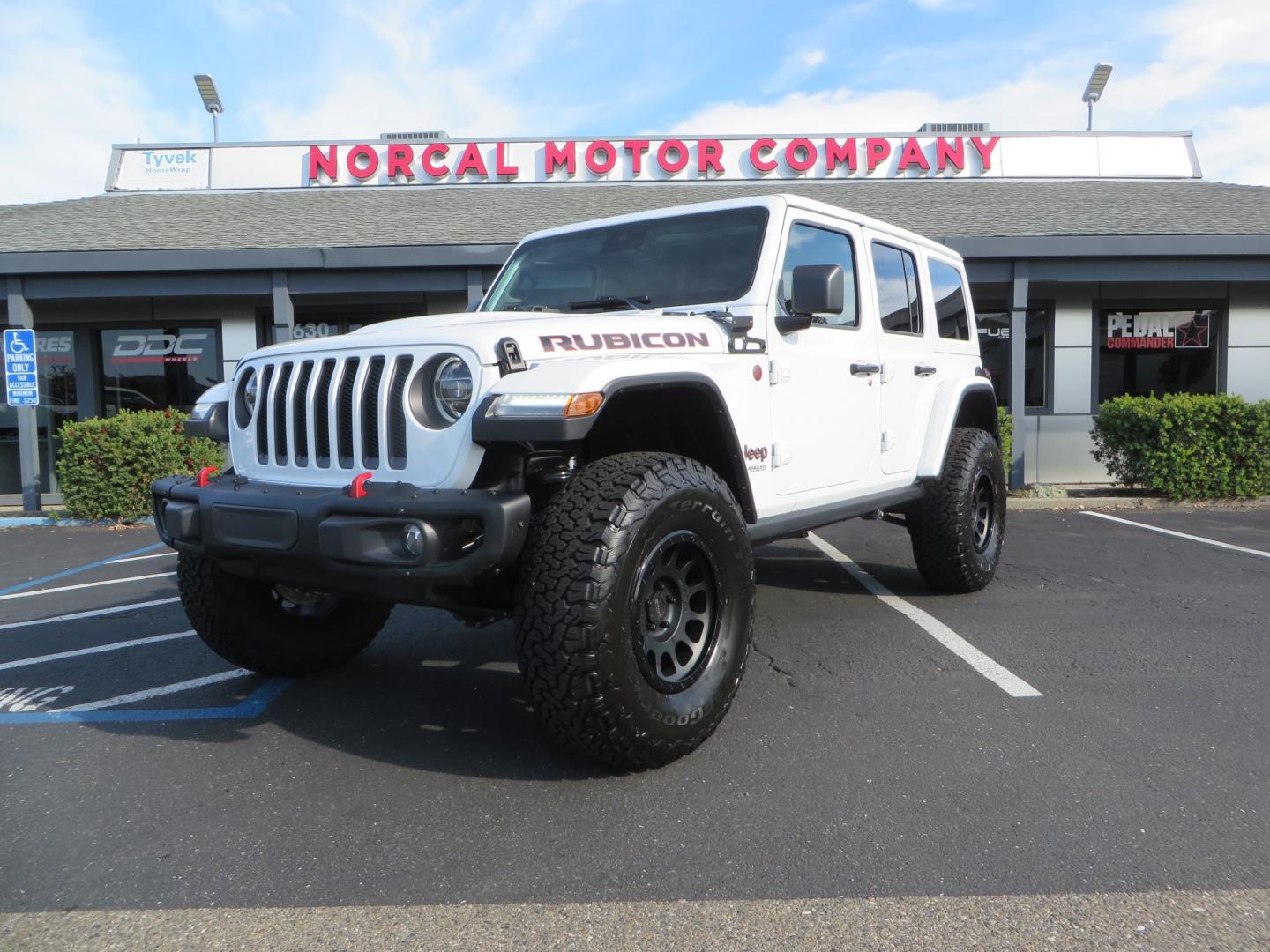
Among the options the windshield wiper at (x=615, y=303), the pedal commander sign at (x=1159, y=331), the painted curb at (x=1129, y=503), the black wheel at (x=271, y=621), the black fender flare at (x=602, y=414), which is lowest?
the painted curb at (x=1129, y=503)

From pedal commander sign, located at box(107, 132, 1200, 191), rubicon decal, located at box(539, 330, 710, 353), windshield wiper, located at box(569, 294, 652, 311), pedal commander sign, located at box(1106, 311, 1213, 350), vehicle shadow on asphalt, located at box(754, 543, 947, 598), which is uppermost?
pedal commander sign, located at box(107, 132, 1200, 191)

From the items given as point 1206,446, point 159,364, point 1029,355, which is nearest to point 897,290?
point 1206,446

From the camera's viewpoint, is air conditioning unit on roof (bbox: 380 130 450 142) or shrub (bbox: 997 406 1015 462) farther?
air conditioning unit on roof (bbox: 380 130 450 142)

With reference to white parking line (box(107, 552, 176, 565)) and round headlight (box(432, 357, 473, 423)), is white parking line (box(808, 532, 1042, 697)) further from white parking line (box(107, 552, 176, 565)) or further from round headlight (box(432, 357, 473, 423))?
white parking line (box(107, 552, 176, 565))

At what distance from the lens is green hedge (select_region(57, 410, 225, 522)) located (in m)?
9.98

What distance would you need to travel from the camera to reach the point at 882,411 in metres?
4.58

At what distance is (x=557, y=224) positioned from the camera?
40.7ft

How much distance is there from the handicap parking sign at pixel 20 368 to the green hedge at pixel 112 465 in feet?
3.14

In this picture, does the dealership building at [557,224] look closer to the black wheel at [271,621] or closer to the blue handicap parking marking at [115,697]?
the blue handicap parking marking at [115,697]

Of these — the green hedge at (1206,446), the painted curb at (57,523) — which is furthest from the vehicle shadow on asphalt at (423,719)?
the green hedge at (1206,446)

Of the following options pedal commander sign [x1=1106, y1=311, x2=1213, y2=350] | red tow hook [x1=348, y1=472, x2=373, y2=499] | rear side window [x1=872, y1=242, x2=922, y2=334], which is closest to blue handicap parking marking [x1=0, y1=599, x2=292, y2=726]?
red tow hook [x1=348, y1=472, x2=373, y2=499]

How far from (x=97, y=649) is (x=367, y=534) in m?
2.95

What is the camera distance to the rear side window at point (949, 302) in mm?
5434

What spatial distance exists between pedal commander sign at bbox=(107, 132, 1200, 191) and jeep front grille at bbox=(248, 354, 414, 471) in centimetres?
1329
